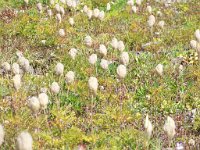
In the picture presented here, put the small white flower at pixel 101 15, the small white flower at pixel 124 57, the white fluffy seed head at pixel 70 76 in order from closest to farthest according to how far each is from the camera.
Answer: the white fluffy seed head at pixel 70 76 → the small white flower at pixel 124 57 → the small white flower at pixel 101 15

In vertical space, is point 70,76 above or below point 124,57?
below

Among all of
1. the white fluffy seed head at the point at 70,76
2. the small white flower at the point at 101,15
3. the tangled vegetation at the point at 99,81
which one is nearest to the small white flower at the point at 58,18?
the tangled vegetation at the point at 99,81

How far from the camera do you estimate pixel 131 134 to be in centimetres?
625

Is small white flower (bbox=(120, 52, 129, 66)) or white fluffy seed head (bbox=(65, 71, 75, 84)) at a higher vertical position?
small white flower (bbox=(120, 52, 129, 66))

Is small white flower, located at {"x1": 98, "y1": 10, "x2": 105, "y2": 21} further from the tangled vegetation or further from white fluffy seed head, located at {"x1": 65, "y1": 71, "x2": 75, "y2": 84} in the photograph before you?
white fluffy seed head, located at {"x1": 65, "y1": 71, "x2": 75, "y2": 84}

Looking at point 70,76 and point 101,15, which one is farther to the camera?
point 101,15

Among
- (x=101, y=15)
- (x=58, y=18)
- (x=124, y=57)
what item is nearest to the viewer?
(x=124, y=57)

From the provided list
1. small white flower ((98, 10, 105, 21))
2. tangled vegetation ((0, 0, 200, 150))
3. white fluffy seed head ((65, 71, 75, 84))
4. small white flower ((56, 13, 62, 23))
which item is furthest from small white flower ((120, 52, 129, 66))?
small white flower ((56, 13, 62, 23))

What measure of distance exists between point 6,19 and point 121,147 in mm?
8118

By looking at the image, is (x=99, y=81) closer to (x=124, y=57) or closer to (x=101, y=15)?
(x=124, y=57)

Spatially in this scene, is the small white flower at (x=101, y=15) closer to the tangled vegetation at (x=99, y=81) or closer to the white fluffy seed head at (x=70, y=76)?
the tangled vegetation at (x=99, y=81)

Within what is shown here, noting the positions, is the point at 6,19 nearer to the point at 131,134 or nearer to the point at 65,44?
the point at 65,44

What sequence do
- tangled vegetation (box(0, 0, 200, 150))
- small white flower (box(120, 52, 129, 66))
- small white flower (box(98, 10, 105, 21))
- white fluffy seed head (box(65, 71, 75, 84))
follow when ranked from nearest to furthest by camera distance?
tangled vegetation (box(0, 0, 200, 150)) → white fluffy seed head (box(65, 71, 75, 84)) → small white flower (box(120, 52, 129, 66)) → small white flower (box(98, 10, 105, 21))

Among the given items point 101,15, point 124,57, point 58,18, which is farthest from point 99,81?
point 58,18
